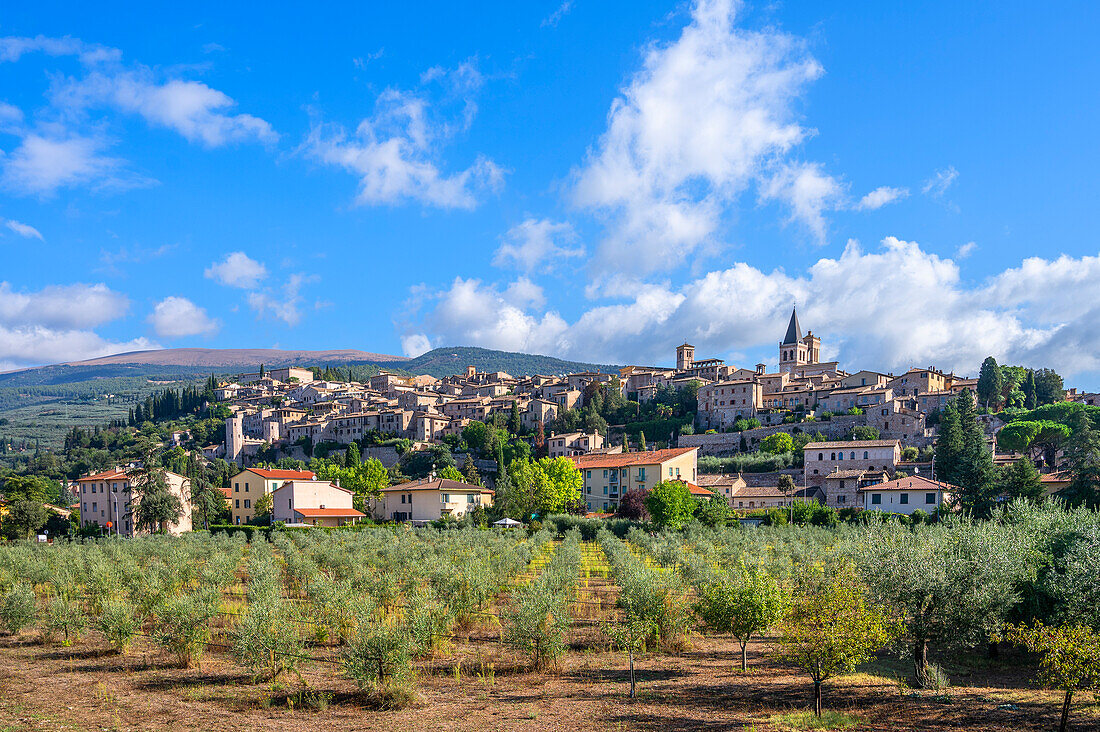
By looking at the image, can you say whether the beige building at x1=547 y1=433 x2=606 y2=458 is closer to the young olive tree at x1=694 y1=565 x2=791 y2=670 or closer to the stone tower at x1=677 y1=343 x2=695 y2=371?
the stone tower at x1=677 y1=343 x2=695 y2=371

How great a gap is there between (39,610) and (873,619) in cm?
2863

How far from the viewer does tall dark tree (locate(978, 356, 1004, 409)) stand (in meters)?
109

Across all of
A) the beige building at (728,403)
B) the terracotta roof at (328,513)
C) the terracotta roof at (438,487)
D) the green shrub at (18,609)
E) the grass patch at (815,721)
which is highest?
the beige building at (728,403)

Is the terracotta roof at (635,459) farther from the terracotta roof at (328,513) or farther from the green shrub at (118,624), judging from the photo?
the green shrub at (118,624)

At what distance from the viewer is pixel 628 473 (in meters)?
74.1

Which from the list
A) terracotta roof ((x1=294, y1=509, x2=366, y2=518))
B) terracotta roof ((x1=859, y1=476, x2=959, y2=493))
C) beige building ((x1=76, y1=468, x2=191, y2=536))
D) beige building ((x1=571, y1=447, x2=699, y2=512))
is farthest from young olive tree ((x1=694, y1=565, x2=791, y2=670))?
beige building ((x1=76, y1=468, x2=191, y2=536))

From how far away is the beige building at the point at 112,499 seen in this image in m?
70.9

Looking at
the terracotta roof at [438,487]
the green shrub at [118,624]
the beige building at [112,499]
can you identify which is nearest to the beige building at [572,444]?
the terracotta roof at [438,487]

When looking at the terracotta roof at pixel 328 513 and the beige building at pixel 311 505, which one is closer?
the terracotta roof at pixel 328 513

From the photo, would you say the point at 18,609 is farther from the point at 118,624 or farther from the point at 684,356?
the point at 684,356

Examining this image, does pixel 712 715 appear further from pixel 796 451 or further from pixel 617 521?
pixel 796 451

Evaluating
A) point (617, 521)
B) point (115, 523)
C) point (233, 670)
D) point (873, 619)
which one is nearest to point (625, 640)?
point (873, 619)

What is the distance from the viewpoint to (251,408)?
547ft

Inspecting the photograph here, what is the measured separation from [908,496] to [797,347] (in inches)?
4027
